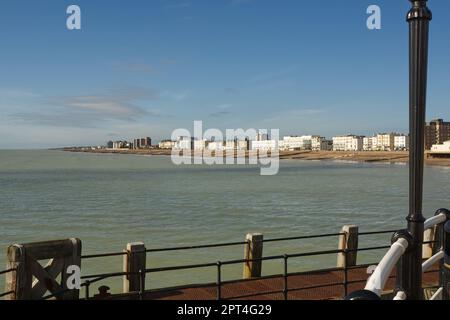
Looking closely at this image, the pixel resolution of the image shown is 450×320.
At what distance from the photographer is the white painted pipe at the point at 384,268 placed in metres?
3.84

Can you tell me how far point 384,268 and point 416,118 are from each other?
5.42ft

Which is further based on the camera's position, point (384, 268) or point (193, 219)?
point (193, 219)

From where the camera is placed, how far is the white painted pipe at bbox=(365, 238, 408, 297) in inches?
151

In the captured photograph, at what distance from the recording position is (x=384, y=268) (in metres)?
4.09

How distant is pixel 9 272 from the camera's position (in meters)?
8.78

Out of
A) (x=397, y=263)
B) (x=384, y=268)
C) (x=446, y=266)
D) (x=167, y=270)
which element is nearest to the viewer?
(x=384, y=268)

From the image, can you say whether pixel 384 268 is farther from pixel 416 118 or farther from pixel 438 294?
pixel 438 294

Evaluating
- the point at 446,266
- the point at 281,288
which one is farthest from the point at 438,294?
the point at 281,288

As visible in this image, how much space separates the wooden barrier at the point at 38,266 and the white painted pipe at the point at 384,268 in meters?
6.39

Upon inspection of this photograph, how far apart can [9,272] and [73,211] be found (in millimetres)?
29381

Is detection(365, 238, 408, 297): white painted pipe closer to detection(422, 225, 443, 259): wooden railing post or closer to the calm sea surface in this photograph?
detection(422, 225, 443, 259): wooden railing post
